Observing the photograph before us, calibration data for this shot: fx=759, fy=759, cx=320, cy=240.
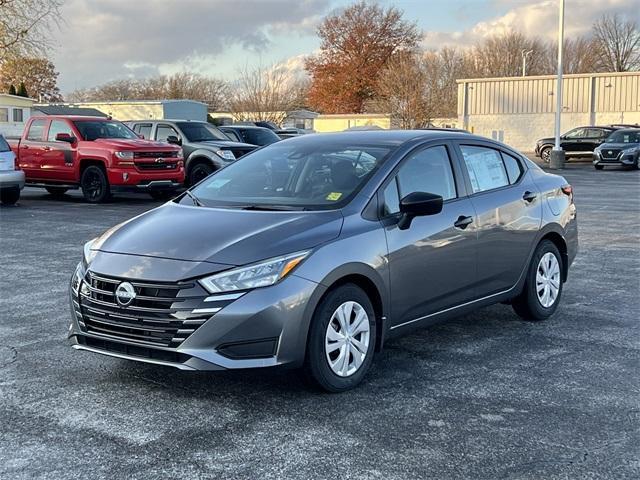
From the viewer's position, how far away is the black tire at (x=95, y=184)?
16922mm

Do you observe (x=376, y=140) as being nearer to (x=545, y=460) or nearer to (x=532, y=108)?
(x=545, y=460)

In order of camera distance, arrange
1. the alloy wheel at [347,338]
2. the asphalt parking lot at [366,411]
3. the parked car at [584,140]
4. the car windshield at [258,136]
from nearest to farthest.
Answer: the asphalt parking lot at [366,411]
the alloy wheel at [347,338]
the car windshield at [258,136]
the parked car at [584,140]

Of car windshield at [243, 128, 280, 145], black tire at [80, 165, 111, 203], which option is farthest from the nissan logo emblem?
car windshield at [243, 128, 280, 145]

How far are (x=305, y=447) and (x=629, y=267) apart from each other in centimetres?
643

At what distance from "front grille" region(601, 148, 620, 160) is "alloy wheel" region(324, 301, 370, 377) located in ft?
91.1

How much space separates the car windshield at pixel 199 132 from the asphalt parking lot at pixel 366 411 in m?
12.6

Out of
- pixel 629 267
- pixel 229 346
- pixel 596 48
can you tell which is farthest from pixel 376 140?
pixel 596 48

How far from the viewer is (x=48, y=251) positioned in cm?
1039

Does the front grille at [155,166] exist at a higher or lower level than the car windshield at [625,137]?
lower

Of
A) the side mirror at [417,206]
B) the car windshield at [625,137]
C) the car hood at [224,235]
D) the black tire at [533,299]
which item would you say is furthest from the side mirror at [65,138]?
the car windshield at [625,137]

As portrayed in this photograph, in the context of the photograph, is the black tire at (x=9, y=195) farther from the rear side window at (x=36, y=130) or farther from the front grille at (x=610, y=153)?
the front grille at (x=610, y=153)

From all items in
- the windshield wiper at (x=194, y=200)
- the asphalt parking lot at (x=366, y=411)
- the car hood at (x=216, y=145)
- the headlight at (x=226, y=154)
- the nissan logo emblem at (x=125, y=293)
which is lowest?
the asphalt parking lot at (x=366, y=411)

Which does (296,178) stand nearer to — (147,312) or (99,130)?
(147,312)

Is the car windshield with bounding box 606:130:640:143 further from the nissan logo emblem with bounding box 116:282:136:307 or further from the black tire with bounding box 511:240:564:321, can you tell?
the nissan logo emblem with bounding box 116:282:136:307
